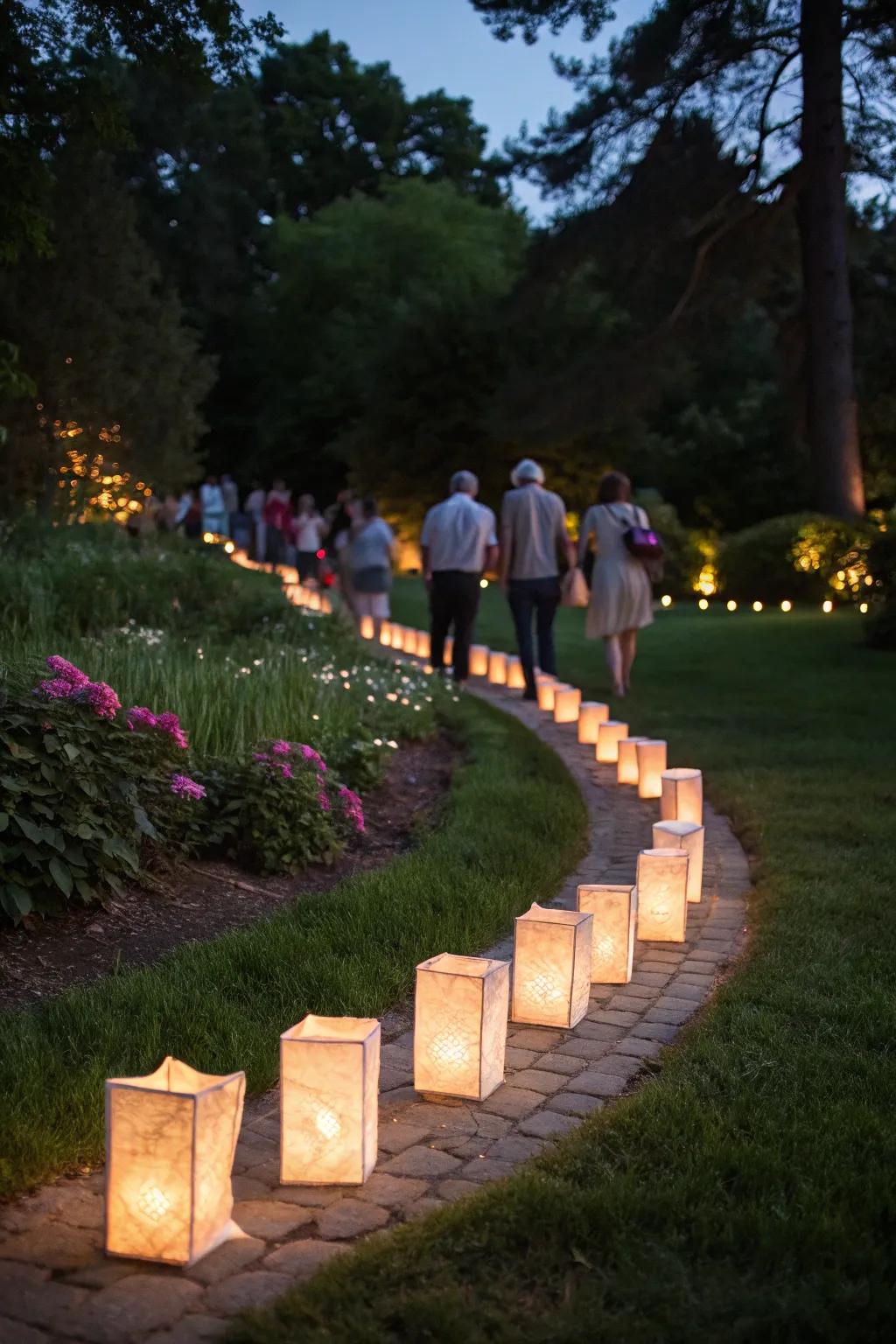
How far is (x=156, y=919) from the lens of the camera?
5316mm

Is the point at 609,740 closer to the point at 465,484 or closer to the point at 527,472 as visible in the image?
the point at 527,472

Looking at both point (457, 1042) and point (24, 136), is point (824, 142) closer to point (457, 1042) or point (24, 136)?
point (24, 136)

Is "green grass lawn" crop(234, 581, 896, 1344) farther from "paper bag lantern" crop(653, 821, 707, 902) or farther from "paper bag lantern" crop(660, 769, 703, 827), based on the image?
"paper bag lantern" crop(660, 769, 703, 827)

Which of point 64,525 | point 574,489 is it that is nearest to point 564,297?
point 574,489

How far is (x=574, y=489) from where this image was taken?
1280 inches

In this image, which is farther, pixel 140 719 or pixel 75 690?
pixel 140 719

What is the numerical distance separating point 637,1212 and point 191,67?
23.2ft

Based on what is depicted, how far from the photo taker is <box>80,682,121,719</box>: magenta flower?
543 cm

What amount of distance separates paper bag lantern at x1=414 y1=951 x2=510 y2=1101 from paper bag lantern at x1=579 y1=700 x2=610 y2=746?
6307 millimetres

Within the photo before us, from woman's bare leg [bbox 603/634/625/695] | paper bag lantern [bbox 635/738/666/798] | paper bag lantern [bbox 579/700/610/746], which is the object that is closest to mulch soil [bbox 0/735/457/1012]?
paper bag lantern [bbox 635/738/666/798]

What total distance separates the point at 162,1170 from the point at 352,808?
12.8 ft

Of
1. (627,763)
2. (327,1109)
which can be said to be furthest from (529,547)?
(327,1109)

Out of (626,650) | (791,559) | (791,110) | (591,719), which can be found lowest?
(591,719)

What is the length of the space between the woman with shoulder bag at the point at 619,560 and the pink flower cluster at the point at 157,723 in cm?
629
